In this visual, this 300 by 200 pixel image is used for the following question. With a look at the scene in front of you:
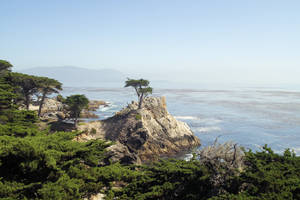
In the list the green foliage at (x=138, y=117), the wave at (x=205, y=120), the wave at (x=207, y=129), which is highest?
the green foliage at (x=138, y=117)

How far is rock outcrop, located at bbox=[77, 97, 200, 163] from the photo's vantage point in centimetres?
3934

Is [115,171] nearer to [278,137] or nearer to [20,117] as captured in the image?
[20,117]

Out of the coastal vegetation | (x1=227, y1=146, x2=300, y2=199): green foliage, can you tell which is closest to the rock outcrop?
the coastal vegetation

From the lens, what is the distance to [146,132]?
4053cm

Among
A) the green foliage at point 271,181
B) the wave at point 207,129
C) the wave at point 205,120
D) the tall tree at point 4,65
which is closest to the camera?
the green foliage at point 271,181

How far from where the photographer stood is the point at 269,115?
7450cm

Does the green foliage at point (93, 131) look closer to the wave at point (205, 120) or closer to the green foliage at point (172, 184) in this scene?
the green foliage at point (172, 184)

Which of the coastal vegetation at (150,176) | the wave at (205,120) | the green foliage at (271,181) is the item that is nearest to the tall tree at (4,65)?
the coastal vegetation at (150,176)

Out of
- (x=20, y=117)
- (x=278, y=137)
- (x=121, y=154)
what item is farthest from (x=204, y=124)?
(x=20, y=117)

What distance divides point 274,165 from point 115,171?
9308 mm

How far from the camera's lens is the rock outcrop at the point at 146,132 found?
39.3 m

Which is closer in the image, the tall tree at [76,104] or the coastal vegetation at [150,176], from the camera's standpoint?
the coastal vegetation at [150,176]

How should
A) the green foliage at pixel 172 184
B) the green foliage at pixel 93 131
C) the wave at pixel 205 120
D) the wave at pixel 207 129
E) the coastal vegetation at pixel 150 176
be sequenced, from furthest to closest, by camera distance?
the wave at pixel 205 120, the wave at pixel 207 129, the green foliage at pixel 93 131, the green foliage at pixel 172 184, the coastal vegetation at pixel 150 176

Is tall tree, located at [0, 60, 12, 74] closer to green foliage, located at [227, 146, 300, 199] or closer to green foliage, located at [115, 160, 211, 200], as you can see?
green foliage, located at [115, 160, 211, 200]
